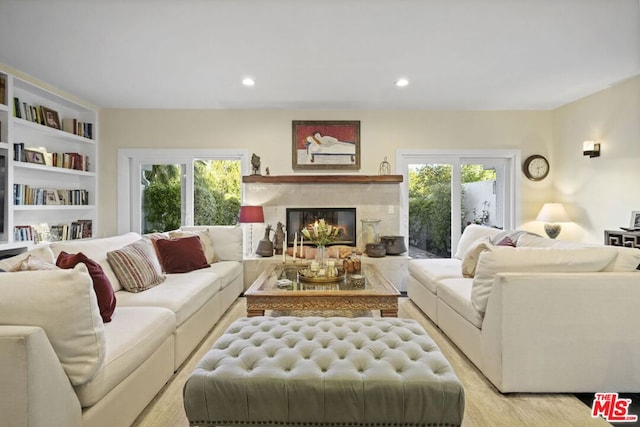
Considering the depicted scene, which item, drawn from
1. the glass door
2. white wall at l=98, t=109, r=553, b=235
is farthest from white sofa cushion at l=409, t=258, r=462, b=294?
the glass door

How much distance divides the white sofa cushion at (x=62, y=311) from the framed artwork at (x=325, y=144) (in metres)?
3.91

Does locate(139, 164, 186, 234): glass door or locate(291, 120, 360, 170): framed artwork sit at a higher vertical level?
locate(291, 120, 360, 170): framed artwork

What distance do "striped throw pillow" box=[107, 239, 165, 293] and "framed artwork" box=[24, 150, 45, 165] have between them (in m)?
2.18

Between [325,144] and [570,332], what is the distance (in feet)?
12.3

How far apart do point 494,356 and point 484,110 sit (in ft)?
13.3

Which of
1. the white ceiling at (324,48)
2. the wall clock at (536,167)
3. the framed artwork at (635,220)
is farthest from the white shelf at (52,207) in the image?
the framed artwork at (635,220)

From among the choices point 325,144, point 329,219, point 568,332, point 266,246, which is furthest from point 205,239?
point 568,332

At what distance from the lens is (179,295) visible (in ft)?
8.54

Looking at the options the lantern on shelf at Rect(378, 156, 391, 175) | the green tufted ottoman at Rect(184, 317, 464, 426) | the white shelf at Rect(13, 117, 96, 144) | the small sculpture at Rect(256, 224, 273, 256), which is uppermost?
the white shelf at Rect(13, 117, 96, 144)

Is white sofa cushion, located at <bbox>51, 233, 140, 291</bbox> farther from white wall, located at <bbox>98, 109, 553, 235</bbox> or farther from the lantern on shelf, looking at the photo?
the lantern on shelf

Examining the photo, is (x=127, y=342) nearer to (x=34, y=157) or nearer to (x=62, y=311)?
(x=62, y=311)

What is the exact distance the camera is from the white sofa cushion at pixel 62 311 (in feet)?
4.25

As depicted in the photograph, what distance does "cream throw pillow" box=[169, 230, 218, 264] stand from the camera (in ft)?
12.8

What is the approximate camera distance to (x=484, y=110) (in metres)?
5.14
